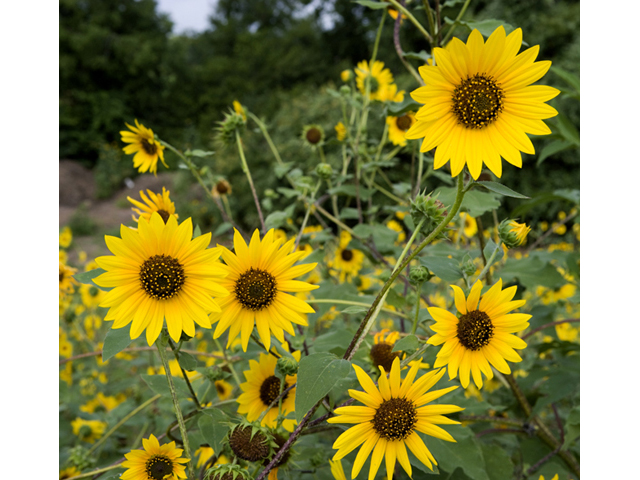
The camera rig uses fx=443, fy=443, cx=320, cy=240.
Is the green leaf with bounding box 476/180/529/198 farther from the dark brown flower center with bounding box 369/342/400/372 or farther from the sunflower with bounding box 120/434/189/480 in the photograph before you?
the sunflower with bounding box 120/434/189/480

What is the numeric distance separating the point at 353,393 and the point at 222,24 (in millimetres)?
13547

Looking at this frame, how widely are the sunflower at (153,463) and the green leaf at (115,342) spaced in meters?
0.10

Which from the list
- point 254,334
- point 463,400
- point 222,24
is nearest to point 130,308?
point 254,334

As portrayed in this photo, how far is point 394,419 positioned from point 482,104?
33cm

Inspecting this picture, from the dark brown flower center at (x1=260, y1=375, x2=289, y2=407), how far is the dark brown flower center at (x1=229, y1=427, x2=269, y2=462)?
12cm

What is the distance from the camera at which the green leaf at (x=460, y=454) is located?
57 cm

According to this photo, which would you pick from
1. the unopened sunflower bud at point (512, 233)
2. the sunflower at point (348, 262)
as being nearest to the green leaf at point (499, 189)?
the unopened sunflower bud at point (512, 233)

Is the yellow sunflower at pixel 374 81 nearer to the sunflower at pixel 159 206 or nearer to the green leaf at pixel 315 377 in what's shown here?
the sunflower at pixel 159 206

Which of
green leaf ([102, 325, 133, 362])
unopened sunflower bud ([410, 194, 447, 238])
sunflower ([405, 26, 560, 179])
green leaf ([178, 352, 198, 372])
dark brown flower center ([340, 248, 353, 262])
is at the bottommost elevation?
green leaf ([178, 352, 198, 372])

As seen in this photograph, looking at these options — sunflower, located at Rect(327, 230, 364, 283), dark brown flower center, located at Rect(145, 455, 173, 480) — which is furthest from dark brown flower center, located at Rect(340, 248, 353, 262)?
dark brown flower center, located at Rect(145, 455, 173, 480)

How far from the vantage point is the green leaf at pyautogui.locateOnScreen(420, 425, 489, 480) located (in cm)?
57

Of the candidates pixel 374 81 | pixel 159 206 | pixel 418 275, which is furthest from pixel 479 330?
pixel 374 81

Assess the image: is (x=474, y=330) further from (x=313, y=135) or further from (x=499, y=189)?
(x=313, y=135)

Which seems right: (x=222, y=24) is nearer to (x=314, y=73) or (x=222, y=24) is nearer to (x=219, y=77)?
(x=219, y=77)
